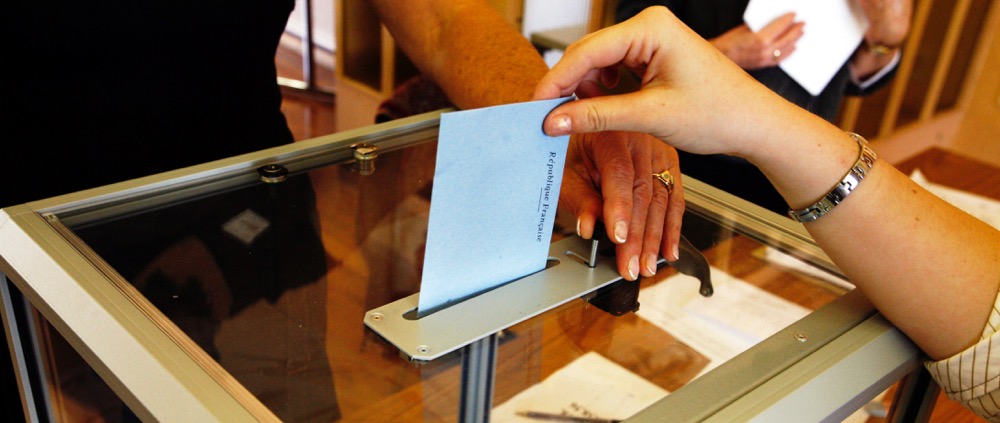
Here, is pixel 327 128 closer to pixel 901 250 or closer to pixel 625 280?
pixel 625 280

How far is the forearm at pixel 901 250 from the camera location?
0.72 metres

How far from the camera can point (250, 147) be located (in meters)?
1.15

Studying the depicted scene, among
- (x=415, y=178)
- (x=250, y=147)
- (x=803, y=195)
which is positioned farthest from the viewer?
(x=250, y=147)

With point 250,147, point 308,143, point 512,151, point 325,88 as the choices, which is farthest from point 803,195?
point 325,88

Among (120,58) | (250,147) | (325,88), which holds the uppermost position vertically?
(120,58)

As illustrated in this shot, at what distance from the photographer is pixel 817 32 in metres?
1.59

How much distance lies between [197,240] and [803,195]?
0.53 meters

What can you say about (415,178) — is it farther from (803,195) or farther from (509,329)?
(803,195)

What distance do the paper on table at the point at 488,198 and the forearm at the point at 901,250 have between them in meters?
0.20

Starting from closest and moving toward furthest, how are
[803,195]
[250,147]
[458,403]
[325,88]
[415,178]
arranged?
[458,403] → [803,195] → [415,178] → [250,147] → [325,88]

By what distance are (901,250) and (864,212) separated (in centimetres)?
4

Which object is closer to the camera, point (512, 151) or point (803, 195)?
point (512, 151)

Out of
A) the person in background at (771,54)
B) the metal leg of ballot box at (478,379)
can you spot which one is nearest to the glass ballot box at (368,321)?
the metal leg of ballot box at (478,379)

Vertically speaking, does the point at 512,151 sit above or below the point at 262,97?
above
